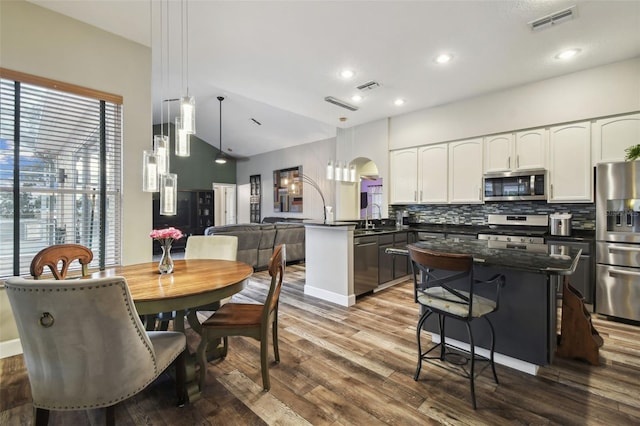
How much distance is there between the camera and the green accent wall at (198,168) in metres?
9.27

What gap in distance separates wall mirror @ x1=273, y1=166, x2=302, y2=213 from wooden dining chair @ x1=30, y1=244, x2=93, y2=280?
21.5 feet

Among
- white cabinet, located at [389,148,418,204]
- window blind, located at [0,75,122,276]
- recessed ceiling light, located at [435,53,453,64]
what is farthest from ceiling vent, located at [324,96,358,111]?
window blind, located at [0,75,122,276]

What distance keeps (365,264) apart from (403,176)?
2165 mm

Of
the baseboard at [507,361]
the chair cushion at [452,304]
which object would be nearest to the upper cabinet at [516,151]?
the baseboard at [507,361]

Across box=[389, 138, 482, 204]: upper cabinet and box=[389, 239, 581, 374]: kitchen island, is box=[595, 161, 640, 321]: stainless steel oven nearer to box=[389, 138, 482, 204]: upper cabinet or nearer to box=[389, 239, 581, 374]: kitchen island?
box=[389, 239, 581, 374]: kitchen island

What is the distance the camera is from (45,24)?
2566mm

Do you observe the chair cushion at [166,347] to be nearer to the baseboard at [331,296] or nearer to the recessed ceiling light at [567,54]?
the baseboard at [331,296]

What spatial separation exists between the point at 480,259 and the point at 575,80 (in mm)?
3277

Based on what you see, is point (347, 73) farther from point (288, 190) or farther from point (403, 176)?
point (288, 190)

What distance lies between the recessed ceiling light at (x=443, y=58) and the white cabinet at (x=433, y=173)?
1658mm

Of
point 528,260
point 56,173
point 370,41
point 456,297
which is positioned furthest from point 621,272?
point 56,173

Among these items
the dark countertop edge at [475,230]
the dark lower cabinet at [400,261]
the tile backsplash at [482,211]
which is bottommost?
the dark lower cabinet at [400,261]

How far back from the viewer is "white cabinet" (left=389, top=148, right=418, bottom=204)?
5117 mm

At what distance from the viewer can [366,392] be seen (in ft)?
6.28
